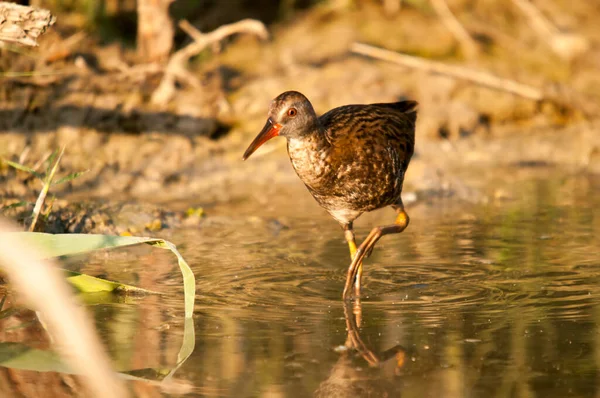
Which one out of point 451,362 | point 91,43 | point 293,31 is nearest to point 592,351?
point 451,362

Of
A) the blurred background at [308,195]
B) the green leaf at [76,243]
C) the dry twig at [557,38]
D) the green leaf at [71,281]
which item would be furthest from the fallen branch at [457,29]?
the green leaf at [76,243]

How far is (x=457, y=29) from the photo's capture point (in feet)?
38.3

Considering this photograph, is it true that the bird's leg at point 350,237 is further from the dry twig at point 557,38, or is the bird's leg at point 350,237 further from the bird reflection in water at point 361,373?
the dry twig at point 557,38

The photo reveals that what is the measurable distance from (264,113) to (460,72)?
2.15 m

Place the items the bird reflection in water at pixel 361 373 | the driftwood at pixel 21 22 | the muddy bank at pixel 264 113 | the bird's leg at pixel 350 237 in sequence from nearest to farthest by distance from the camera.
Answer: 1. the bird reflection in water at pixel 361 373
2. the driftwood at pixel 21 22
3. the bird's leg at pixel 350 237
4. the muddy bank at pixel 264 113

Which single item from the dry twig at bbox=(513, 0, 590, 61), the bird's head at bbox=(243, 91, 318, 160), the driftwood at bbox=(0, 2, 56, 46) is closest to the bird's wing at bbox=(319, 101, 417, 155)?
the bird's head at bbox=(243, 91, 318, 160)

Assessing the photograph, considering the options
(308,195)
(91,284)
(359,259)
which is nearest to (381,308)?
(359,259)

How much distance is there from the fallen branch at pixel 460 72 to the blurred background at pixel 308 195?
1.1 inches

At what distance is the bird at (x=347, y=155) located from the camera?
5859mm

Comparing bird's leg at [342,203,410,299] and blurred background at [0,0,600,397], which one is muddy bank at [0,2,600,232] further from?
bird's leg at [342,203,410,299]

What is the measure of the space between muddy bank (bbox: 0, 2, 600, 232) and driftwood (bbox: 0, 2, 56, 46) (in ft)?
8.58

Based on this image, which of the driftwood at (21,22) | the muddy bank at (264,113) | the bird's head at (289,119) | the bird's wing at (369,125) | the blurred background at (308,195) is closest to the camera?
the blurred background at (308,195)

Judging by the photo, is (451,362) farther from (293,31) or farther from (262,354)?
(293,31)

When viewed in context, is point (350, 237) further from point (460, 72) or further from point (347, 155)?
point (460, 72)
